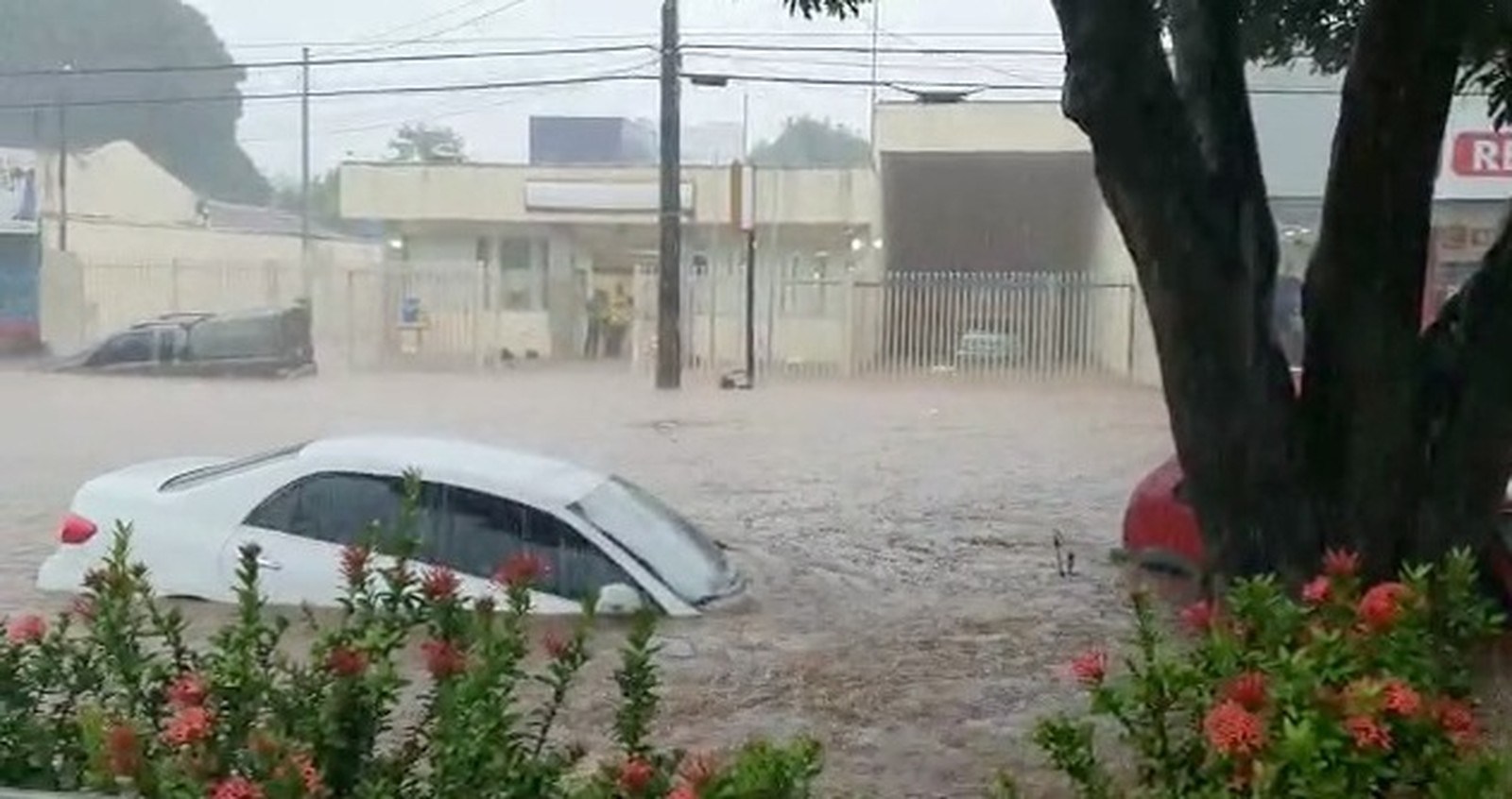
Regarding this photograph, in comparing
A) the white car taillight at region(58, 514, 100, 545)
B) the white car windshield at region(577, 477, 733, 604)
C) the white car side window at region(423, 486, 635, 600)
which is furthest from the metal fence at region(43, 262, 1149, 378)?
the white car side window at region(423, 486, 635, 600)

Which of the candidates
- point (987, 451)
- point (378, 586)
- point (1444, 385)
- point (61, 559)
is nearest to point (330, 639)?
point (378, 586)

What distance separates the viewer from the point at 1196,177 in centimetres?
546

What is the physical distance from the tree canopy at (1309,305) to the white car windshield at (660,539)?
2.29 metres

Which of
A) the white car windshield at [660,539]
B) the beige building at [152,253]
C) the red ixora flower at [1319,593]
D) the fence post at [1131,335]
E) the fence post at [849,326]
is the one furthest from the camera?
the fence post at [849,326]

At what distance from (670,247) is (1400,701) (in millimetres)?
16091

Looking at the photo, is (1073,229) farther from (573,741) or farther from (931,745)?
(573,741)

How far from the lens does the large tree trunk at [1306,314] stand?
530 centimetres

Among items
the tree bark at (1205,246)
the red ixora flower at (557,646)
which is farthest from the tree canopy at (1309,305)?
the red ixora flower at (557,646)

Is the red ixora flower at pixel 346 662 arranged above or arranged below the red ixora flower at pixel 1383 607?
below

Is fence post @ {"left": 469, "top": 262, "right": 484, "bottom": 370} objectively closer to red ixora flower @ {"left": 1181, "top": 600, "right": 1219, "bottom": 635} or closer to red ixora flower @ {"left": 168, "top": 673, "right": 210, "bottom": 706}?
red ixora flower @ {"left": 1181, "top": 600, "right": 1219, "bottom": 635}

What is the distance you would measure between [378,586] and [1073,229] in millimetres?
16455

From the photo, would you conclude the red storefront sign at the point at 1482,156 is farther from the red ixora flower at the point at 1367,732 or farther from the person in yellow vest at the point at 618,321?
the red ixora flower at the point at 1367,732

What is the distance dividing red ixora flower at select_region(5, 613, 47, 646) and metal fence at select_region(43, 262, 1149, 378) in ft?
50.2

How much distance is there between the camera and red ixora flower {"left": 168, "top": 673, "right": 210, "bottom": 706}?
300cm
